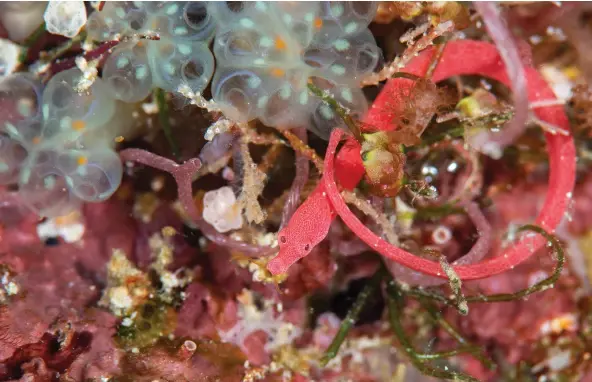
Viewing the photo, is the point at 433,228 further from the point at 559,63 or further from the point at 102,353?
the point at 102,353

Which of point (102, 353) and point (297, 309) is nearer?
point (102, 353)

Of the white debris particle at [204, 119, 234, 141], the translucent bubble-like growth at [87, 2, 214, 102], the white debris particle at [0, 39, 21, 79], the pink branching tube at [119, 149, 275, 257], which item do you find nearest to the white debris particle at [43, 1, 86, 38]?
the translucent bubble-like growth at [87, 2, 214, 102]

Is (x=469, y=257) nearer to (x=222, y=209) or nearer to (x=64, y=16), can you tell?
(x=222, y=209)

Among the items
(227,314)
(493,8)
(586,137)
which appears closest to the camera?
(493,8)

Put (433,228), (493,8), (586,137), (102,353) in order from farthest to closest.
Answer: (586,137)
(433,228)
(102,353)
(493,8)

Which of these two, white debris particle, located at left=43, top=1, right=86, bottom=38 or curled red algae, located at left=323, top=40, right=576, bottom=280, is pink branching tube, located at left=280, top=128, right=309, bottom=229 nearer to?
curled red algae, located at left=323, top=40, right=576, bottom=280

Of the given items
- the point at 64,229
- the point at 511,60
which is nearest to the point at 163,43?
the point at 64,229

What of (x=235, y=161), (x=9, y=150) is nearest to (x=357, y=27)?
(x=235, y=161)
